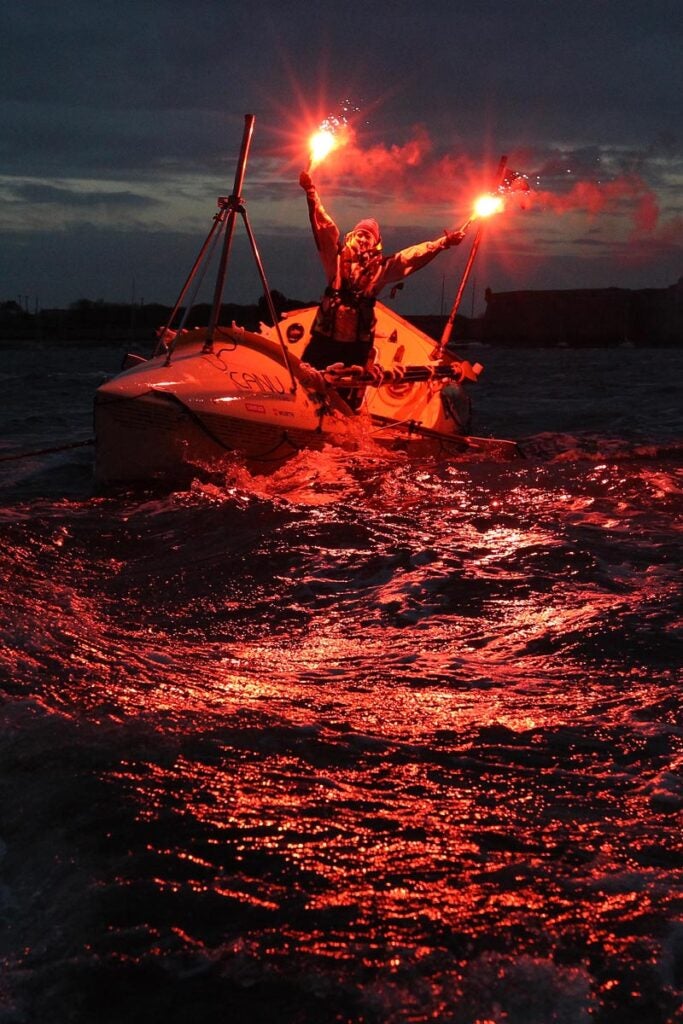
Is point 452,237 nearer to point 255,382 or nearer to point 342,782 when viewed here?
point 255,382

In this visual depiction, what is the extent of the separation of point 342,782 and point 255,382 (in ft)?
22.7

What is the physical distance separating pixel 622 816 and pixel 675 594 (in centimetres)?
302

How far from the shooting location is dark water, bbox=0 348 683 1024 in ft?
7.93

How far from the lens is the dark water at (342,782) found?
7.93 ft

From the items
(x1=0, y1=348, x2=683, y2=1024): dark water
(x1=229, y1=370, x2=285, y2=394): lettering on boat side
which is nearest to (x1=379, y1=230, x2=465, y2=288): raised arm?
(x1=229, y1=370, x2=285, y2=394): lettering on boat side

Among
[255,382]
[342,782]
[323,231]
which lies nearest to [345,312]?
[323,231]

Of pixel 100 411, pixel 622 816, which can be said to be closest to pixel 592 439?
pixel 100 411

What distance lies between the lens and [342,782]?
336 centimetres

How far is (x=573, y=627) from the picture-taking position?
5395 millimetres

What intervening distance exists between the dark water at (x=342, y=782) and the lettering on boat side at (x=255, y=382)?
2712 mm

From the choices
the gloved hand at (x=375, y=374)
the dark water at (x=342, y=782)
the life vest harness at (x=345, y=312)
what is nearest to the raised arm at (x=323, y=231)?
the life vest harness at (x=345, y=312)

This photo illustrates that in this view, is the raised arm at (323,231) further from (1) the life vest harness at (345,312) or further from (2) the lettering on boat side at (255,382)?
(2) the lettering on boat side at (255,382)

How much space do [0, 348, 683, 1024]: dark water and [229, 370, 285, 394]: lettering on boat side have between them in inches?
107

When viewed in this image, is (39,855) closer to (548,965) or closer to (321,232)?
(548,965)
